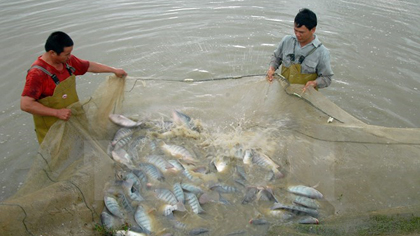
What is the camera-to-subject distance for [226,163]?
4.05 m

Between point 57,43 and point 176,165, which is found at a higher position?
point 57,43

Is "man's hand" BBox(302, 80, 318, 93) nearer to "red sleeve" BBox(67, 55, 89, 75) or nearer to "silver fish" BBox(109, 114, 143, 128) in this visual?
"silver fish" BBox(109, 114, 143, 128)

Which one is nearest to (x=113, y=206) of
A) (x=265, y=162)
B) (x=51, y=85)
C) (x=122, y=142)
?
(x=122, y=142)

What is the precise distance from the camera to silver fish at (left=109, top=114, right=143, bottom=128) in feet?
14.6

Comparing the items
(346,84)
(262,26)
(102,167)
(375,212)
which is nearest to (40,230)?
(102,167)

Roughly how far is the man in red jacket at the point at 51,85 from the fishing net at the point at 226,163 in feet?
0.77

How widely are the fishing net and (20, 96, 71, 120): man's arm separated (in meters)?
0.10

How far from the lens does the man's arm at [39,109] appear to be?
11.5ft

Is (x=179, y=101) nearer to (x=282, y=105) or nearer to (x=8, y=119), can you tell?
(x=282, y=105)

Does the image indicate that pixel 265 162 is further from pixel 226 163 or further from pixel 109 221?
pixel 109 221

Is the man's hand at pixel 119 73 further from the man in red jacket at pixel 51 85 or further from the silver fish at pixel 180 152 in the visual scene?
the silver fish at pixel 180 152

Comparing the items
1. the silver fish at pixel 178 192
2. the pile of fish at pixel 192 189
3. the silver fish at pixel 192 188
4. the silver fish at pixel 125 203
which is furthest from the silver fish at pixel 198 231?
the silver fish at pixel 125 203

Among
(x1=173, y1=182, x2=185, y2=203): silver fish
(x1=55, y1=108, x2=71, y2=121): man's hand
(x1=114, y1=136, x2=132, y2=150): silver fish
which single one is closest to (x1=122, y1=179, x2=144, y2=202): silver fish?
(x1=173, y1=182, x2=185, y2=203): silver fish

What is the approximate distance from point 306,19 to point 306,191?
2.09 m
